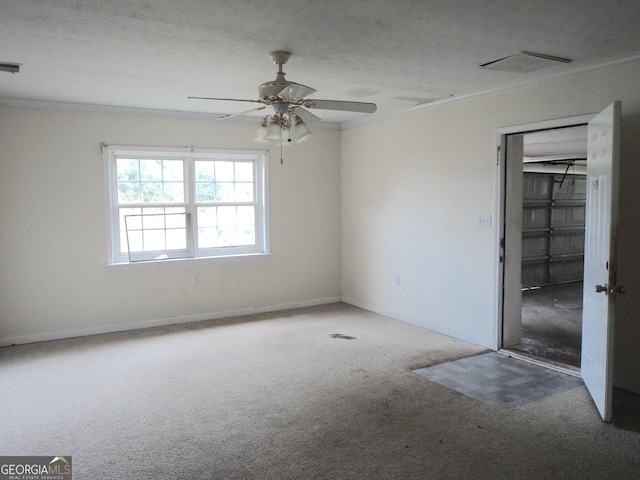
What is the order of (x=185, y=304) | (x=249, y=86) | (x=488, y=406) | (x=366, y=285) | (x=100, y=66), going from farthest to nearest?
(x=366, y=285) → (x=185, y=304) → (x=249, y=86) → (x=100, y=66) → (x=488, y=406)

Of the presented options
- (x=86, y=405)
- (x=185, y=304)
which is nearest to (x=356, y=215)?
(x=185, y=304)

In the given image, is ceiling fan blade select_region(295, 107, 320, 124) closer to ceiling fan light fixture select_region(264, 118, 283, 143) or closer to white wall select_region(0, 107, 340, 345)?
ceiling fan light fixture select_region(264, 118, 283, 143)

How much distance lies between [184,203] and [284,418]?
10.6 ft

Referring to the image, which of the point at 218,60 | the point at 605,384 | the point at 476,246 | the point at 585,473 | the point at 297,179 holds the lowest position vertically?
the point at 585,473

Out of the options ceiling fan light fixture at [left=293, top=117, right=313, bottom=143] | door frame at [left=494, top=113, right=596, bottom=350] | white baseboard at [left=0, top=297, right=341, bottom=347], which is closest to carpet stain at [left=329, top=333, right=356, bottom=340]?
white baseboard at [left=0, top=297, right=341, bottom=347]

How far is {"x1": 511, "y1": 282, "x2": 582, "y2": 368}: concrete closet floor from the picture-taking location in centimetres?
440

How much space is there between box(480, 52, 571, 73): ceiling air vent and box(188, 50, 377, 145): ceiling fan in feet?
3.30

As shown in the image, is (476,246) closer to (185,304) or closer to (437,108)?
(437,108)

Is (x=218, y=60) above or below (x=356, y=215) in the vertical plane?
above

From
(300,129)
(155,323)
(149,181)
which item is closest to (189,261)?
(155,323)

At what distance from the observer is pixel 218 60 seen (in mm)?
3402

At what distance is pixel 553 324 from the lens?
547 cm

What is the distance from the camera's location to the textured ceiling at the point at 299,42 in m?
2.49

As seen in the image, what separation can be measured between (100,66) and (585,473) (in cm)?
407
